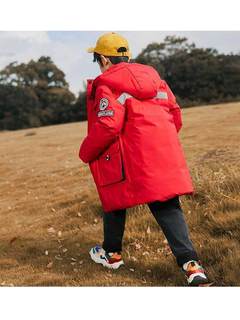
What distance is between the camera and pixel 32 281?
4.45 metres

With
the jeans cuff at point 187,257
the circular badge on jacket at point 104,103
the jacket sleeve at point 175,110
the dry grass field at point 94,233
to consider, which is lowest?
the dry grass field at point 94,233

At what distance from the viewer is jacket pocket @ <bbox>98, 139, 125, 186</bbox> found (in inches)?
156

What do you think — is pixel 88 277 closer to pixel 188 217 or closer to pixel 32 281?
pixel 32 281

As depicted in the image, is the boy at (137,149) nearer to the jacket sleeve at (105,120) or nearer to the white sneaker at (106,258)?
the jacket sleeve at (105,120)

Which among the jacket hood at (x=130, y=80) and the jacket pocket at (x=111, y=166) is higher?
the jacket hood at (x=130, y=80)

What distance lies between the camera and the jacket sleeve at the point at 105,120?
388 cm

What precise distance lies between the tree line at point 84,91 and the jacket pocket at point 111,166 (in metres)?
5.72

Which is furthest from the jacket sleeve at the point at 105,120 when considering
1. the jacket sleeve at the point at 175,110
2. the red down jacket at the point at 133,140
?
the jacket sleeve at the point at 175,110

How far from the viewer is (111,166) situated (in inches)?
158

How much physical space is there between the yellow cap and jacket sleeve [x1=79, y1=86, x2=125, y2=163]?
357 millimetres

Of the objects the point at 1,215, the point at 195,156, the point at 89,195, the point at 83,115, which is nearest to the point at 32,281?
the point at 89,195

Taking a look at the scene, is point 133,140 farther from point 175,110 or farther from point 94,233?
point 94,233

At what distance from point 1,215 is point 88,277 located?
2868 mm

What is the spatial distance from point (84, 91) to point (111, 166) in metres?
6.31
